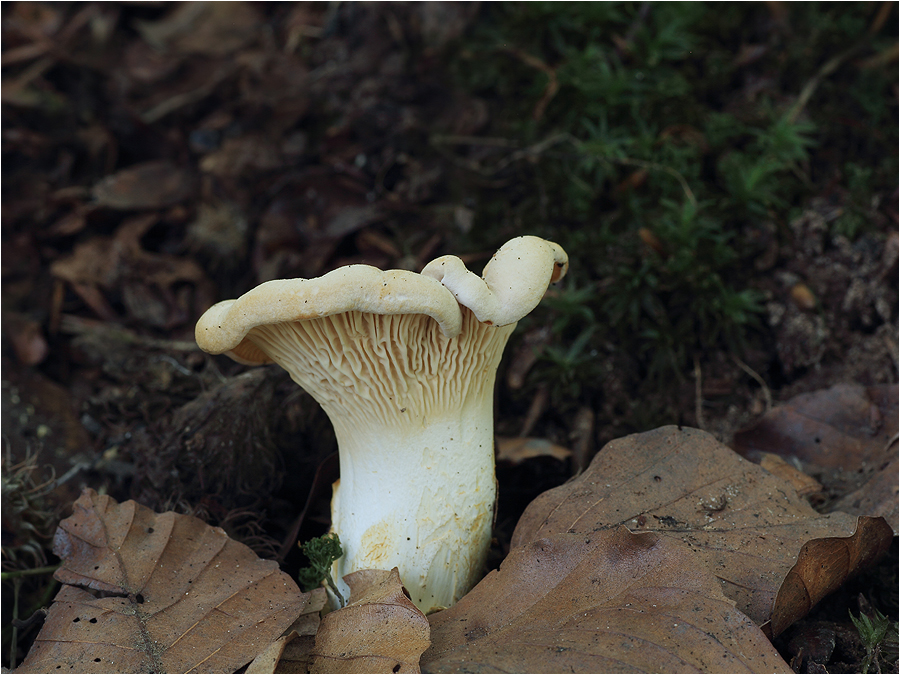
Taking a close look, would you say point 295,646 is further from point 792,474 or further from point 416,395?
point 792,474

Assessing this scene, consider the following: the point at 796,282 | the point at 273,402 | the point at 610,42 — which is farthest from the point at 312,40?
the point at 796,282

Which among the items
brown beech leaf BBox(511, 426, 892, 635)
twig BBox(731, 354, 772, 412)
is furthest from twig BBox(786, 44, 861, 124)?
brown beech leaf BBox(511, 426, 892, 635)

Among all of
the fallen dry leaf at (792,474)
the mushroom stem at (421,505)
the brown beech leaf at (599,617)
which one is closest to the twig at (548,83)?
the mushroom stem at (421,505)

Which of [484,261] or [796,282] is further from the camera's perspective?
[484,261]

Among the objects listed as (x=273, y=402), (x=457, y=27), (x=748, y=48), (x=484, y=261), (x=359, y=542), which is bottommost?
(x=359, y=542)

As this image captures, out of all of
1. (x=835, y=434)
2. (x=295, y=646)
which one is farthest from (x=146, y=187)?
(x=835, y=434)

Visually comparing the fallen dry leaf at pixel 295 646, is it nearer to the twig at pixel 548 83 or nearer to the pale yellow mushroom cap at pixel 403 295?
the pale yellow mushroom cap at pixel 403 295

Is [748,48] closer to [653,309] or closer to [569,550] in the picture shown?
[653,309]
